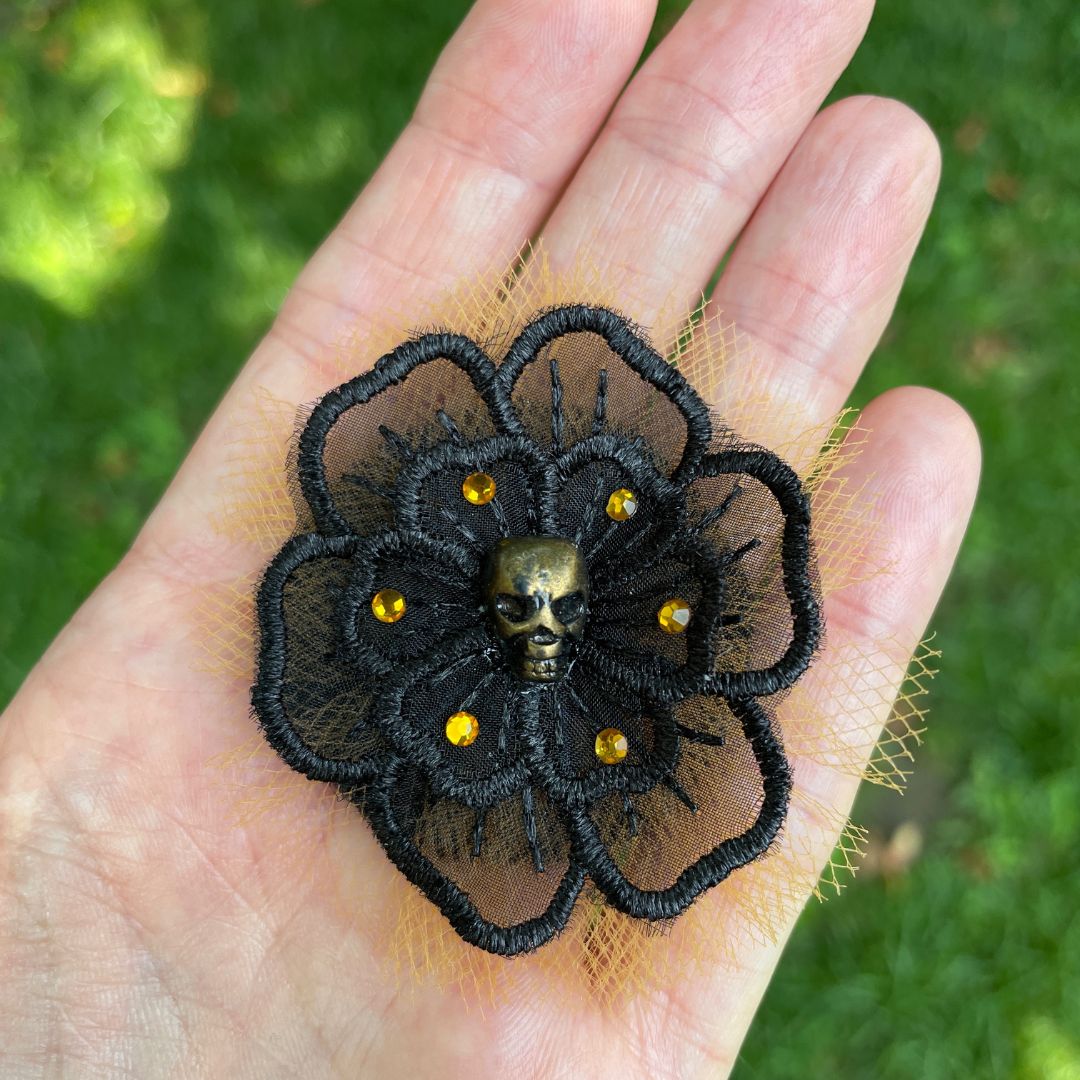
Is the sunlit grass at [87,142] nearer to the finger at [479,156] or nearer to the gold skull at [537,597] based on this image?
the finger at [479,156]

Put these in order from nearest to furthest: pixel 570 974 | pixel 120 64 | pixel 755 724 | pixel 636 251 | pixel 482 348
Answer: pixel 755 724 < pixel 570 974 < pixel 482 348 < pixel 636 251 < pixel 120 64

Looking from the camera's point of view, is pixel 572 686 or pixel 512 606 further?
pixel 572 686

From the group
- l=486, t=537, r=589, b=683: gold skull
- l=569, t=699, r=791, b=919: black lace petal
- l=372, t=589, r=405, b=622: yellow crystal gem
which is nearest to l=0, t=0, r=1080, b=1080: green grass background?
l=569, t=699, r=791, b=919: black lace petal

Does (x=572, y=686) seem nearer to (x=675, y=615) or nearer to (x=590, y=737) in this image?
(x=590, y=737)

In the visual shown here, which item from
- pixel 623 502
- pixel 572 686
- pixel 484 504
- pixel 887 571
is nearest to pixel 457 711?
pixel 572 686

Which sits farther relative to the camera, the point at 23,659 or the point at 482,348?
the point at 23,659

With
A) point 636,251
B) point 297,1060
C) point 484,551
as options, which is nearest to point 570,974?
point 297,1060

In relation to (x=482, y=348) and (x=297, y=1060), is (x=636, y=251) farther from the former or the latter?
(x=297, y=1060)
